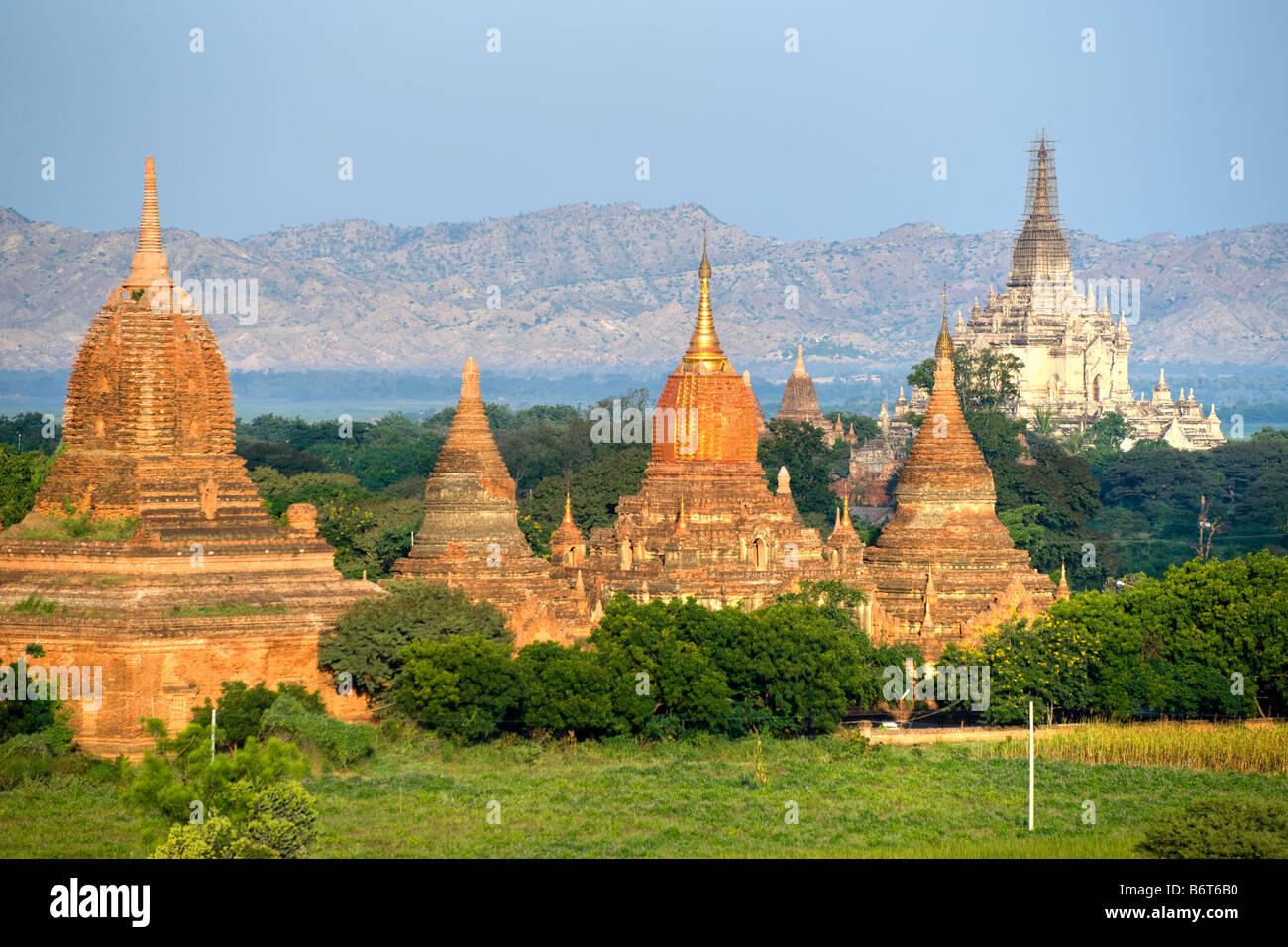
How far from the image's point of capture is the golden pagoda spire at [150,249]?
62875 mm

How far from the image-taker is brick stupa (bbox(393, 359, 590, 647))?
221ft

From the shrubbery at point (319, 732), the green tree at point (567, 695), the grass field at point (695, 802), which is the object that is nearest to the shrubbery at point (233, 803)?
the grass field at point (695, 802)

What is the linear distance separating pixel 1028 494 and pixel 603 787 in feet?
168

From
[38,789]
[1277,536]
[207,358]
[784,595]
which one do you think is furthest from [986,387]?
[38,789]

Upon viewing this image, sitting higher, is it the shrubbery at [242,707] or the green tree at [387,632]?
the green tree at [387,632]

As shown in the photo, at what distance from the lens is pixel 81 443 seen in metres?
62.5

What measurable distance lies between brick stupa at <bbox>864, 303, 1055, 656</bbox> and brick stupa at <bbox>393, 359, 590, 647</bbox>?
28.8 ft

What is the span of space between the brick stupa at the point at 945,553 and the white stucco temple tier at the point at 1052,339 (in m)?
90.9

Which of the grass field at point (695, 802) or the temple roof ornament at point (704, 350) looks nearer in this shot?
the grass field at point (695, 802)

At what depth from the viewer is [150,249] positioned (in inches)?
2491

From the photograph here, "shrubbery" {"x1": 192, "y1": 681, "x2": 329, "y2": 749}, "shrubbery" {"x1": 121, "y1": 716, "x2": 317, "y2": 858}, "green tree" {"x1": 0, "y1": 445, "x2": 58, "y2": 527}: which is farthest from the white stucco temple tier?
"shrubbery" {"x1": 121, "y1": 716, "x2": 317, "y2": 858}

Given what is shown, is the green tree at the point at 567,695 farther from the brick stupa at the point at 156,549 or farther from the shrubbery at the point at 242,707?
the shrubbery at the point at 242,707

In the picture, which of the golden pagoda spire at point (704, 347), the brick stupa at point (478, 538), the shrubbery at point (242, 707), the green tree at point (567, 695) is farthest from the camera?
the golden pagoda spire at point (704, 347)
